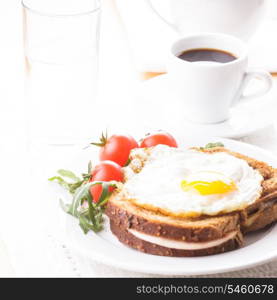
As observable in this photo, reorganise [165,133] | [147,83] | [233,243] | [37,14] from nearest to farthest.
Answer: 1. [233,243]
2. [165,133]
3. [37,14]
4. [147,83]

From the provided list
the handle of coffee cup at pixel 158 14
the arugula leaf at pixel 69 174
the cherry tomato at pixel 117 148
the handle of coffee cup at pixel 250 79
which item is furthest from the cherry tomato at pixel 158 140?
the handle of coffee cup at pixel 158 14

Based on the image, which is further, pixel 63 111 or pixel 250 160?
pixel 63 111

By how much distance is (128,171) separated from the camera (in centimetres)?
249

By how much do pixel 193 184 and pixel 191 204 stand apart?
0.09 meters

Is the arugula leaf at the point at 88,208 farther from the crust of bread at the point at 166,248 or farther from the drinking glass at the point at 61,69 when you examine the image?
the drinking glass at the point at 61,69

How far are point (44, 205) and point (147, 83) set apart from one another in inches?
51.1

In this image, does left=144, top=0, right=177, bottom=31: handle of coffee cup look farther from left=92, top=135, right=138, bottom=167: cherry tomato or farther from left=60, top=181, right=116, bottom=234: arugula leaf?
left=60, top=181, right=116, bottom=234: arugula leaf

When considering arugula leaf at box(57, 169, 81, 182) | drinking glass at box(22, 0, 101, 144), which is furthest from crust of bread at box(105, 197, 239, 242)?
drinking glass at box(22, 0, 101, 144)

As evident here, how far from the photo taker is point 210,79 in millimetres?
3121

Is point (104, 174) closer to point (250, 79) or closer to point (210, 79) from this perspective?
point (210, 79)

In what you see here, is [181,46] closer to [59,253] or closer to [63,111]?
[63,111]

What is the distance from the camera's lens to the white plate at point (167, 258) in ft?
6.68

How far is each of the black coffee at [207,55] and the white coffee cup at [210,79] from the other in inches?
0.7

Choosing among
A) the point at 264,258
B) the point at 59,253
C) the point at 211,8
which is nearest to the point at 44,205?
the point at 59,253
